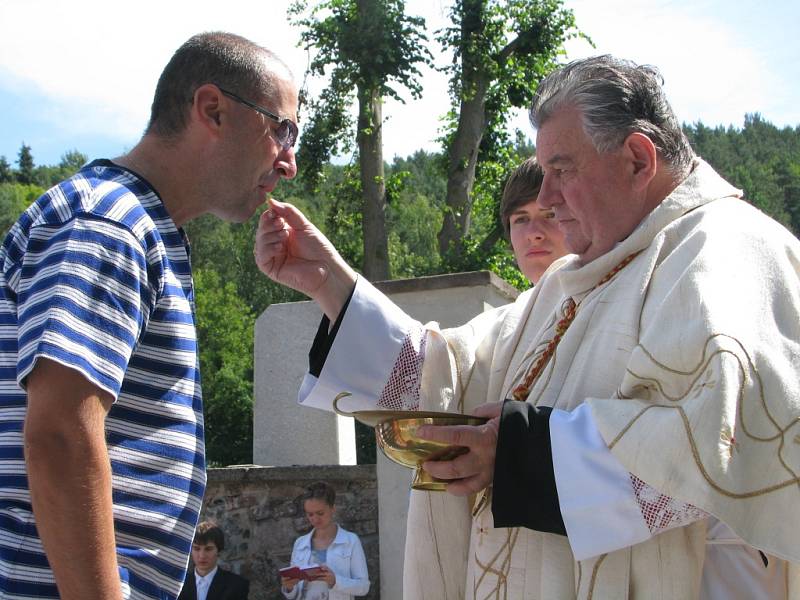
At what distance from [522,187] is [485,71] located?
10.8m

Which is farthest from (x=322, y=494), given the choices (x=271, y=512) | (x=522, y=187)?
(x=522, y=187)

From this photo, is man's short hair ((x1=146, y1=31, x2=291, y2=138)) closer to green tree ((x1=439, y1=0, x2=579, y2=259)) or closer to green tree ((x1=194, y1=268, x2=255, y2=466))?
green tree ((x1=439, y1=0, x2=579, y2=259))

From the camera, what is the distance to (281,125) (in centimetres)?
226

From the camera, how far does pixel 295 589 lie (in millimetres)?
6242

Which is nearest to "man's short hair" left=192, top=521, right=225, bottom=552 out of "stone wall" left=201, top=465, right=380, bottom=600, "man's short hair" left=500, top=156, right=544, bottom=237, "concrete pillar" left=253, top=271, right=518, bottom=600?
"stone wall" left=201, top=465, right=380, bottom=600

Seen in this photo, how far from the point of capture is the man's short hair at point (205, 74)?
6.99ft

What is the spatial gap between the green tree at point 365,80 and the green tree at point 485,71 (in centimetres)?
98

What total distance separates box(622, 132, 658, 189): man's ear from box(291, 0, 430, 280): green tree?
10.5 metres

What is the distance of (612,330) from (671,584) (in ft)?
2.01

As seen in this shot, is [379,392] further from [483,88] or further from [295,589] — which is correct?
[483,88]

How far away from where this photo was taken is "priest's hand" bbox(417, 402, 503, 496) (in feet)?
7.16

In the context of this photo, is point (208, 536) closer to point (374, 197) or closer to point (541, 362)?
point (541, 362)

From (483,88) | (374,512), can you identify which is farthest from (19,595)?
(483,88)

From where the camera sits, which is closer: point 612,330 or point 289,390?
point 612,330
